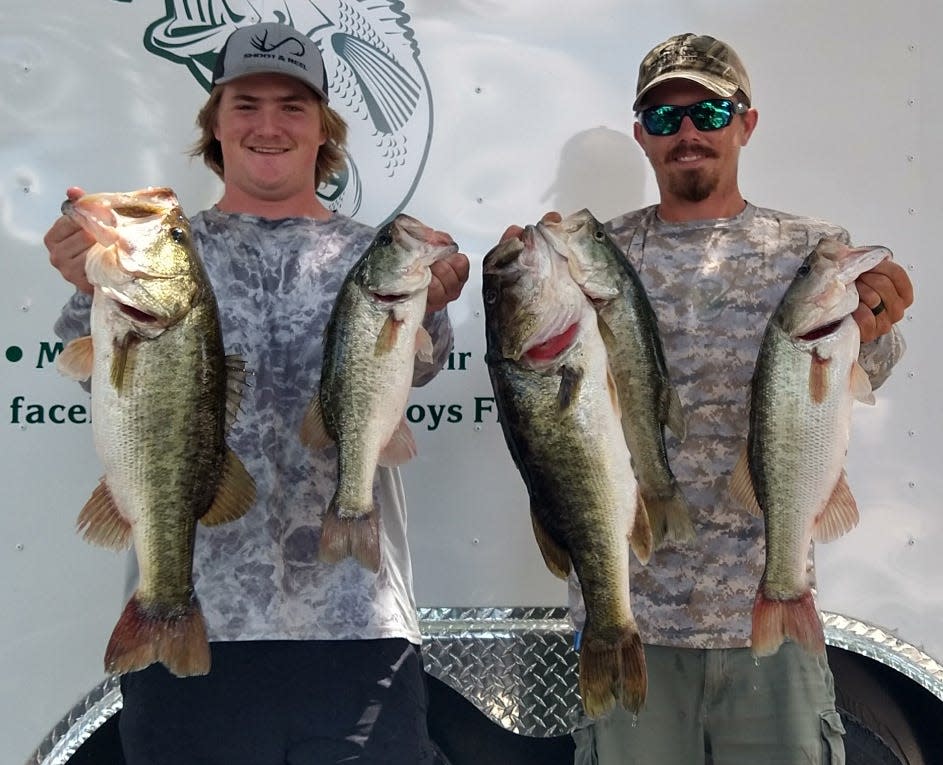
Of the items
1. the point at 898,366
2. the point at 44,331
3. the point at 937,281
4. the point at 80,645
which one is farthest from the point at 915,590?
the point at 44,331

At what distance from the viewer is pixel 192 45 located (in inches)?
114

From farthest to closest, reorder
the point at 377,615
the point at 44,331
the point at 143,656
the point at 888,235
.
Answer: the point at 888,235 < the point at 44,331 < the point at 377,615 < the point at 143,656

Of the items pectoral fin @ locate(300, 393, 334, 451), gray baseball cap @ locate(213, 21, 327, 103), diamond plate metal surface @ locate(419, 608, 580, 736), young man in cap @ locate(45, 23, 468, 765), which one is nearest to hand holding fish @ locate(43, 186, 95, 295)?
young man in cap @ locate(45, 23, 468, 765)

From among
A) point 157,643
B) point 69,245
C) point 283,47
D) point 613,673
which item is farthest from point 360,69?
point 613,673

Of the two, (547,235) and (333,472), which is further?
(333,472)

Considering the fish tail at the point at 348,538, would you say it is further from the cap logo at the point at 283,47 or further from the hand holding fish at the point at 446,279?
the cap logo at the point at 283,47

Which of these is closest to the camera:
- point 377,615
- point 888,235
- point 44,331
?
point 377,615

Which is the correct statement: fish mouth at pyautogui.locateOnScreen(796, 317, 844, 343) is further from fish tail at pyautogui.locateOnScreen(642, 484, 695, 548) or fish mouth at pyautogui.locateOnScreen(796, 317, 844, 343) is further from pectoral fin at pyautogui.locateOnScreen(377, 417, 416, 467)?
pectoral fin at pyautogui.locateOnScreen(377, 417, 416, 467)

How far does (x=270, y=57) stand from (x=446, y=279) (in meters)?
0.79

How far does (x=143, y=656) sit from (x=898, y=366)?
2358 mm

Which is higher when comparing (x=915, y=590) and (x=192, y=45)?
(x=192, y=45)

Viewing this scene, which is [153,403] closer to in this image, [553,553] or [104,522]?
[104,522]

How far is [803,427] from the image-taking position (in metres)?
2.11

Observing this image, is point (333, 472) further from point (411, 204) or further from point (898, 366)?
point (898, 366)
